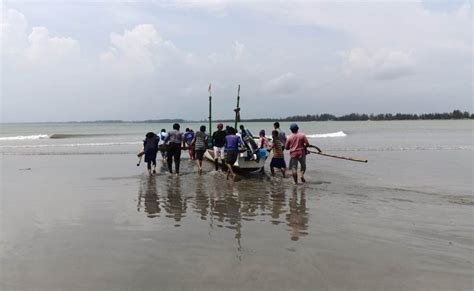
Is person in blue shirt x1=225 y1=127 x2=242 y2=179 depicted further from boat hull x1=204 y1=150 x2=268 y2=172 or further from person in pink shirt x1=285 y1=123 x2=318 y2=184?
person in pink shirt x1=285 y1=123 x2=318 y2=184

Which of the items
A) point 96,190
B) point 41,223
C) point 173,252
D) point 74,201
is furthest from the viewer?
point 96,190

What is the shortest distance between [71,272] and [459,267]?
4.63 metres

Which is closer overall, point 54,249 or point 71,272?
point 71,272

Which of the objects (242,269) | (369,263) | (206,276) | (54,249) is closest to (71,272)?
(54,249)

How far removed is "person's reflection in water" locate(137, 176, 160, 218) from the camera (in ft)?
26.5

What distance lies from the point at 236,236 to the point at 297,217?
1700 millimetres

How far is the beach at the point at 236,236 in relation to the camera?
4590 millimetres

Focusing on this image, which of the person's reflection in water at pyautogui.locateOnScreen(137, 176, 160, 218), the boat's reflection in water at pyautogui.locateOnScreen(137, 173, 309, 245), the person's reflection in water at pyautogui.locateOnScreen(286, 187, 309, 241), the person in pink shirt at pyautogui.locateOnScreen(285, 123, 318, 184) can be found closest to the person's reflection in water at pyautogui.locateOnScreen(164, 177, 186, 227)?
the boat's reflection in water at pyautogui.locateOnScreen(137, 173, 309, 245)

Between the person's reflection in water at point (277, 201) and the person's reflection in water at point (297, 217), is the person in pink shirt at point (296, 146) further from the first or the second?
the person's reflection in water at point (297, 217)

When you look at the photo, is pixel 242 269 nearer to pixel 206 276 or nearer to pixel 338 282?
pixel 206 276

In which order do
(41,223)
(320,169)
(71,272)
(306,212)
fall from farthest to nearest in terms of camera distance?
1. (320,169)
2. (306,212)
3. (41,223)
4. (71,272)

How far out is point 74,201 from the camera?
9.23 metres

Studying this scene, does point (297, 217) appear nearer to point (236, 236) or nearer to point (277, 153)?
point (236, 236)

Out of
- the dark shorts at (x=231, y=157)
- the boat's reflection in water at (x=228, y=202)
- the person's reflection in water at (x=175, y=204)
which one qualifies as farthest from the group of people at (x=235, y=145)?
the person's reflection in water at (x=175, y=204)
